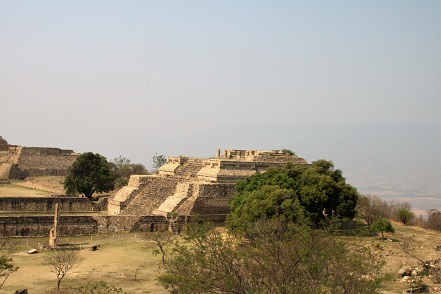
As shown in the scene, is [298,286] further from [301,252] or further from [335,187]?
[335,187]

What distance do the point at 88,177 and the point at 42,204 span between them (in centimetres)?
530

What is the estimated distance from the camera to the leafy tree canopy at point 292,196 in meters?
29.9

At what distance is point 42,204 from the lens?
A: 4038cm

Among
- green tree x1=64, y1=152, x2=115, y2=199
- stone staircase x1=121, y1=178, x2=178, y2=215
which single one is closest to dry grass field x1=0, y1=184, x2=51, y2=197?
green tree x1=64, y1=152, x2=115, y2=199

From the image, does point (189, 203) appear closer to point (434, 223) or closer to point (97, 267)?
point (97, 267)

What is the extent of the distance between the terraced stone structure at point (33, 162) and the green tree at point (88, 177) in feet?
49.2

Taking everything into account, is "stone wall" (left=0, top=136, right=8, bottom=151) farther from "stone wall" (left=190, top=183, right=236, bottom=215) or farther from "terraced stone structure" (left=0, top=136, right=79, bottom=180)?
"stone wall" (left=190, top=183, right=236, bottom=215)

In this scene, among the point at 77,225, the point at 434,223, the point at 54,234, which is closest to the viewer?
the point at 54,234

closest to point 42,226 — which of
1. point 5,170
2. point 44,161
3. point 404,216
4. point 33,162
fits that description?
point 404,216

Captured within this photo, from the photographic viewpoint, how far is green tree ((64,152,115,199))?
44.8 m

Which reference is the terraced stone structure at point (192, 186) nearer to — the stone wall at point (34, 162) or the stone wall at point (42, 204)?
the stone wall at point (42, 204)

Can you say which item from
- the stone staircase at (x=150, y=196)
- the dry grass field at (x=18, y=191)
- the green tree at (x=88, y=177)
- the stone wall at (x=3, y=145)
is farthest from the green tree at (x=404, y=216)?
the stone wall at (x=3, y=145)

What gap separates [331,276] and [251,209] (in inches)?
533

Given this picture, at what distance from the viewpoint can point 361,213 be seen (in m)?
42.5
